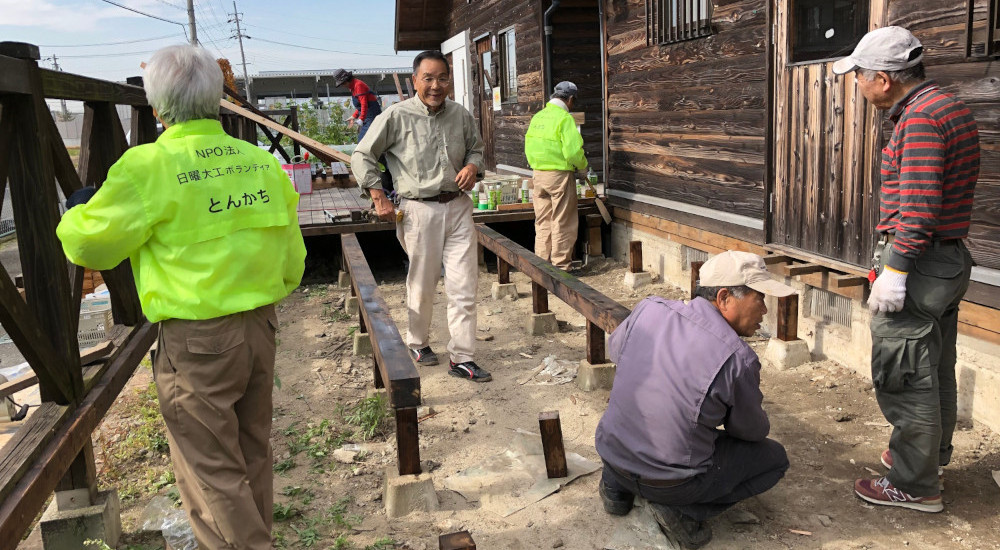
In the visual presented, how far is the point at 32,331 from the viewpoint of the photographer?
2775 millimetres

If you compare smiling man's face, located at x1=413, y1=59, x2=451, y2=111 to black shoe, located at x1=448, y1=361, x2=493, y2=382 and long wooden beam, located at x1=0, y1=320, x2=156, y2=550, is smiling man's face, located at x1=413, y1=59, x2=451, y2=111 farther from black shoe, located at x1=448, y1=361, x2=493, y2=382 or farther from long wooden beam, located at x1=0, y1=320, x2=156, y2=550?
long wooden beam, located at x1=0, y1=320, x2=156, y2=550

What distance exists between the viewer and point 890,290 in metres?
3.09

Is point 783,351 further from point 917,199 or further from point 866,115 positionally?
point 917,199

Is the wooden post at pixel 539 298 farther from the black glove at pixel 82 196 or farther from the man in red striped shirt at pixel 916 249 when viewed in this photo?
the black glove at pixel 82 196

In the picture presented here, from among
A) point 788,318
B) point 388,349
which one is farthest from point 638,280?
point 388,349

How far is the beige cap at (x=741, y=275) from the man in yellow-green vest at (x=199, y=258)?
60.7 inches

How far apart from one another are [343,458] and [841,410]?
2.85m

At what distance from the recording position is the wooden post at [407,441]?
341cm

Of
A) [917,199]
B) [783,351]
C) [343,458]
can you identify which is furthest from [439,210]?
[917,199]

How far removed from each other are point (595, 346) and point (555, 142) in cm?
353

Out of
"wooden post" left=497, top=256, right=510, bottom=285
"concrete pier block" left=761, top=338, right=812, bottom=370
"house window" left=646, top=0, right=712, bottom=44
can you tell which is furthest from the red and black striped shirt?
"wooden post" left=497, top=256, right=510, bottom=285

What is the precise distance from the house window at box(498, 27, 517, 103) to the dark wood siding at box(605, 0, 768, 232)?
362 centimetres

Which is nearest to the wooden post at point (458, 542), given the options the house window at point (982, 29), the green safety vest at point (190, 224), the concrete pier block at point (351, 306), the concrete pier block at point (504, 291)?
the green safety vest at point (190, 224)

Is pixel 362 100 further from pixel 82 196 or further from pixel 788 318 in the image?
pixel 82 196
